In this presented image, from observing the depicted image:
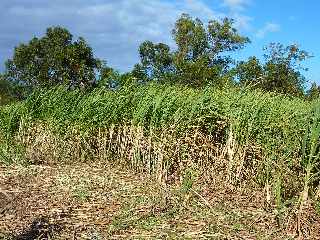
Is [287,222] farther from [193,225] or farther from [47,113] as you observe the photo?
[47,113]

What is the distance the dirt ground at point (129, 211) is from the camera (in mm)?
5438

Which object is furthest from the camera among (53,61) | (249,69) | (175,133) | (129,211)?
(249,69)

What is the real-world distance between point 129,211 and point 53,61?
26.9 metres

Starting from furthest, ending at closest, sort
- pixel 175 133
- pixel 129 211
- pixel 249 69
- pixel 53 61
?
1. pixel 249 69
2. pixel 53 61
3. pixel 175 133
4. pixel 129 211

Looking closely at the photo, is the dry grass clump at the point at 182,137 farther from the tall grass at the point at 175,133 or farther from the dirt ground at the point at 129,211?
the dirt ground at the point at 129,211

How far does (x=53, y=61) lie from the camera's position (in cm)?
3188

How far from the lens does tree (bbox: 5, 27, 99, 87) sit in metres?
31.3

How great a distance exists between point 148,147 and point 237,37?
1190 inches

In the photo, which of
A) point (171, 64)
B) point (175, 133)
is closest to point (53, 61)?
point (171, 64)

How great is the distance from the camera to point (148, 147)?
788 centimetres

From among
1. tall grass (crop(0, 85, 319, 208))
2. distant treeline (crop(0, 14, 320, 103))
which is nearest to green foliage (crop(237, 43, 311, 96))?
distant treeline (crop(0, 14, 320, 103))

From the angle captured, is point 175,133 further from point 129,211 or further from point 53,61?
point 53,61

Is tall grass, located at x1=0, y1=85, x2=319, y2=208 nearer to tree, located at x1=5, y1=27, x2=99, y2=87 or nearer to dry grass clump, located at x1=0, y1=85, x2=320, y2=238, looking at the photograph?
dry grass clump, located at x1=0, y1=85, x2=320, y2=238

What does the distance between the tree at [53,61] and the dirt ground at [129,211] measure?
23549mm
